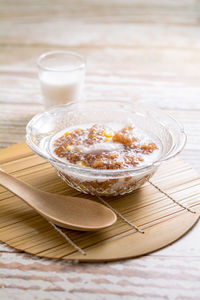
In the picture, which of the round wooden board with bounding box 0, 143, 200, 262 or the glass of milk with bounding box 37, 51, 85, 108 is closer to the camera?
the round wooden board with bounding box 0, 143, 200, 262

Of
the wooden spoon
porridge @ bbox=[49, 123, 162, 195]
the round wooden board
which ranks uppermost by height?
porridge @ bbox=[49, 123, 162, 195]

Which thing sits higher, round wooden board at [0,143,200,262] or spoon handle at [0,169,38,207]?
spoon handle at [0,169,38,207]

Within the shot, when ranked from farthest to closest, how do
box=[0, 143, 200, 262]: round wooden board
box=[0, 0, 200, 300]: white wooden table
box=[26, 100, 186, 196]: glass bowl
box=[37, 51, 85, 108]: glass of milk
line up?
1. box=[37, 51, 85, 108]: glass of milk
2. box=[26, 100, 186, 196]: glass bowl
3. box=[0, 143, 200, 262]: round wooden board
4. box=[0, 0, 200, 300]: white wooden table

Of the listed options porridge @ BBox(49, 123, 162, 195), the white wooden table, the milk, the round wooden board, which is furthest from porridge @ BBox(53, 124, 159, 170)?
the milk

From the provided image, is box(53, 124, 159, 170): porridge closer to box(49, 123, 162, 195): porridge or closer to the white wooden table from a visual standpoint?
box(49, 123, 162, 195): porridge

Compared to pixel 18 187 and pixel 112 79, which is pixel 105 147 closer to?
pixel 18 187

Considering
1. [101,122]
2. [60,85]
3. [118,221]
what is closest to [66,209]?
[118,221]

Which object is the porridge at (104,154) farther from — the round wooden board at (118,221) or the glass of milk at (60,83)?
the glass of milk at (60,83)

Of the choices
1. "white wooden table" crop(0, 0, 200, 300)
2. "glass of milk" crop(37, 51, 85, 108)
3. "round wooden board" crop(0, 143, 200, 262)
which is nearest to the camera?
"white wooden table" crop(0, 0, 200, 300)
